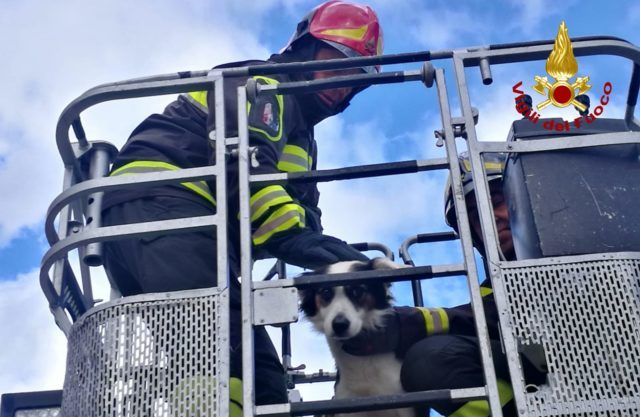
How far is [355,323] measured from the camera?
4098 millimetres

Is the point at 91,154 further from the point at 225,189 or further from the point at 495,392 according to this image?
the point at 495,392

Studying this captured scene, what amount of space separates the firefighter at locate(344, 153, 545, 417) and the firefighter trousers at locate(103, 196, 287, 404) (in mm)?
576

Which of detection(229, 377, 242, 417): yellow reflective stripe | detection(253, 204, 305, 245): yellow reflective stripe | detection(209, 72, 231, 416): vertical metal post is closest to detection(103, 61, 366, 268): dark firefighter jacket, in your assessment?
detection(253, 204, 305, 245): yellow reflective stripe

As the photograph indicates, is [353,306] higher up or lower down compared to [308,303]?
lower down

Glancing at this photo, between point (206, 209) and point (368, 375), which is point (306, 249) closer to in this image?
point (206, 209)

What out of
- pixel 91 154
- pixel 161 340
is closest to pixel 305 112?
pixel 91 154

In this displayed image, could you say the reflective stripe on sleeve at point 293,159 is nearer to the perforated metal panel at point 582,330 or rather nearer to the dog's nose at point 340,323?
the dog's nose at point 340,323

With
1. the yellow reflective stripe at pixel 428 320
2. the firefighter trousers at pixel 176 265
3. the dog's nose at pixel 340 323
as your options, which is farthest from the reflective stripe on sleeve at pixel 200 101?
the yellow reflective stripe at pixel 428 320

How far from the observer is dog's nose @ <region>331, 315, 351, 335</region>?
13.5ft

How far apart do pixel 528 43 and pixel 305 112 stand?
1629mm

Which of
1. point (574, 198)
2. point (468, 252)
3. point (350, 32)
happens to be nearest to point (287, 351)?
Answer: point (468, 252)

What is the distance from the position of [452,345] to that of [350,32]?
2.62 m

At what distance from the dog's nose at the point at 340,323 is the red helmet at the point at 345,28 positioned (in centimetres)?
162

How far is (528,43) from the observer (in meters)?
3.40
